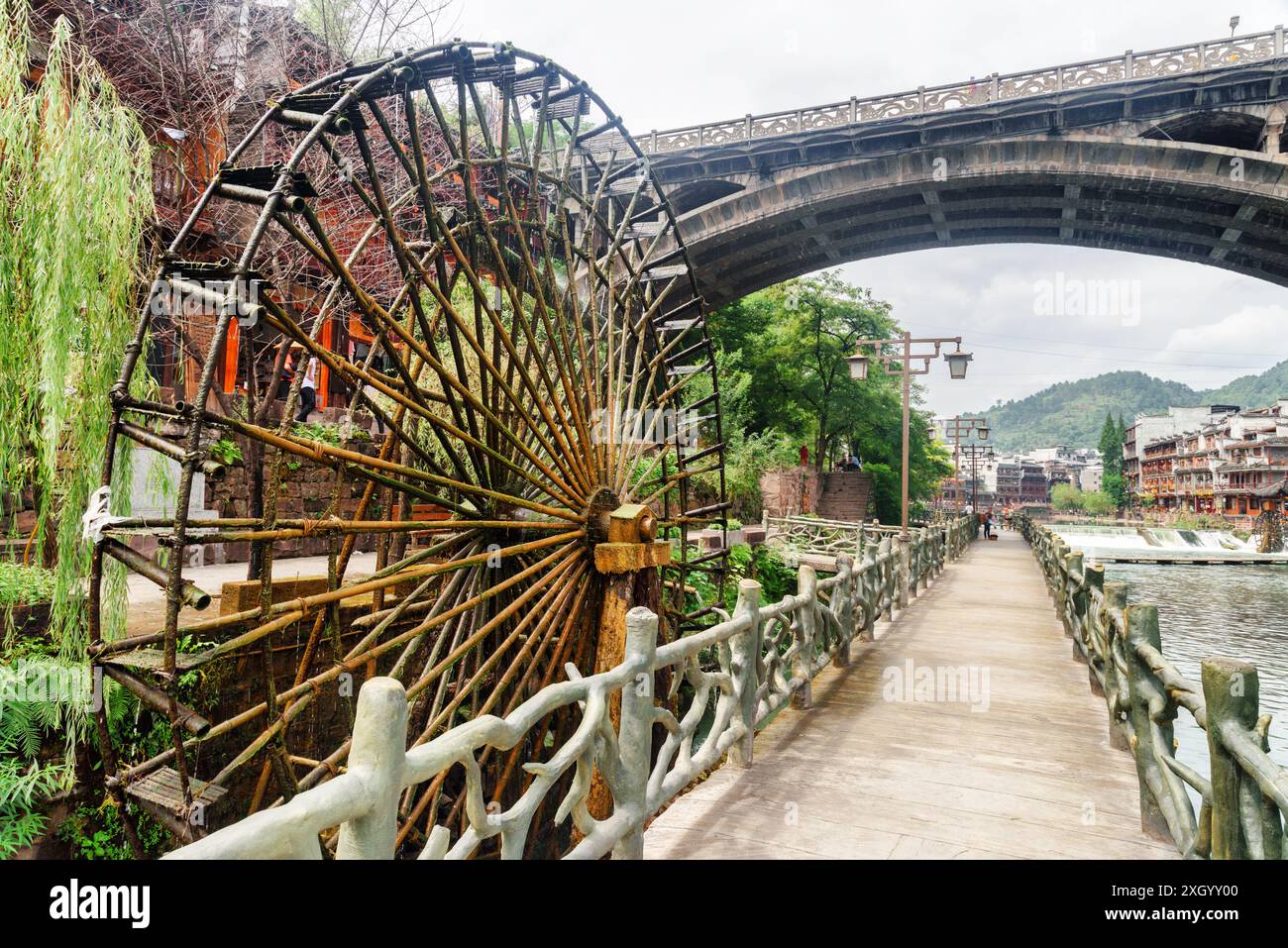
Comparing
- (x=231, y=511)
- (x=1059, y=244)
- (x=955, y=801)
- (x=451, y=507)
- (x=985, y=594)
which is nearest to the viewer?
(x=955, y=801)

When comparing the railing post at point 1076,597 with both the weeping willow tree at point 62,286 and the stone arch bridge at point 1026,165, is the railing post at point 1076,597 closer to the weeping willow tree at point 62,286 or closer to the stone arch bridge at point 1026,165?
the weeping willow tree at point 62,286

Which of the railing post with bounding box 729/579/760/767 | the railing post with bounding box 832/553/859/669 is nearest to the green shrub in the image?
the railing post with bounding box 729/579/760/767

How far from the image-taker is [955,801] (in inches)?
179

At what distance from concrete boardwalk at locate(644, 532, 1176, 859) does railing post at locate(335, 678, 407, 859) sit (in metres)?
2.17

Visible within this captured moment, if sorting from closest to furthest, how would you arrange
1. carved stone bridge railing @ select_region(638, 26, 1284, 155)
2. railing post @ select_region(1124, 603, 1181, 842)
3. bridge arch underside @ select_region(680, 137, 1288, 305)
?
railing post @ select_region(1124, 603, 1181, 842), carved stone bridge railing @ select_region(638, 26, 1284, 155), bridge arch underside @ select_region(680, 137, 1288, 305)

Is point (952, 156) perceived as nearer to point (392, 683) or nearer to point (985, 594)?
point (985, 594)

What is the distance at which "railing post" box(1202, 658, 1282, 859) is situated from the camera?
2.66 m

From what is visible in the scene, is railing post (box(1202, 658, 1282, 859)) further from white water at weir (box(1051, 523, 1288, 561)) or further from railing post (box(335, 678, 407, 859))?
white water at weir (box(1051, 523, 1288, 561))

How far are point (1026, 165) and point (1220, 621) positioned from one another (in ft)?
43.1

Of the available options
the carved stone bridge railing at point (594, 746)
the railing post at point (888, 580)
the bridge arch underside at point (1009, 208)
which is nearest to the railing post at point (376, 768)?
the carved stone bridge railing at point (594, 746)

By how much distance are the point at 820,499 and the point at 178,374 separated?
92.8ft

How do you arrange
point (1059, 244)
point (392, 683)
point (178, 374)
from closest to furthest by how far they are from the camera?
point (392, 683) → point (178, 374) → point (1059, 244)

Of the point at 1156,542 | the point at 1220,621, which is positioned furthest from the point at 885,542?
the point at 1156,542
